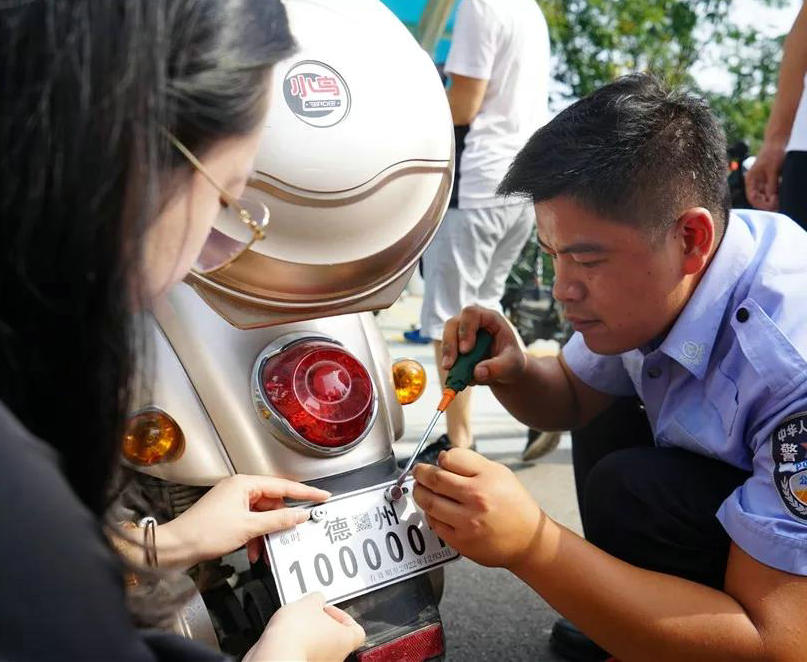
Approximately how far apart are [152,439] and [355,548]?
0.36 meters

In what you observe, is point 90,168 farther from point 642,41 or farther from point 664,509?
point 642,41

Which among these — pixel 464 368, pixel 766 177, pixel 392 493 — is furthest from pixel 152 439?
pixel 766 177

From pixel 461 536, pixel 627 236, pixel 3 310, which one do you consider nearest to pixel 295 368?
pixel 461 536

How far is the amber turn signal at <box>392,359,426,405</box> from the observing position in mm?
1716

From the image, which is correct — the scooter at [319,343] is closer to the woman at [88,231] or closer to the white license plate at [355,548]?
the white license plate at [355,548]

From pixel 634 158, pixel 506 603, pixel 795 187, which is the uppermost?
pixel 634 158

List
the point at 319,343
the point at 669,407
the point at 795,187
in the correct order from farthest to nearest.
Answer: the point at 795,187 < the point at 669,407 < the point at 319,343

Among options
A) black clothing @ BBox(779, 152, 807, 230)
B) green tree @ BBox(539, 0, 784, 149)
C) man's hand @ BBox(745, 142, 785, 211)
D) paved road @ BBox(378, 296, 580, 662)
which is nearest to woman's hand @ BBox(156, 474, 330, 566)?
paved road @ BBox(378, 296, 580, 662)

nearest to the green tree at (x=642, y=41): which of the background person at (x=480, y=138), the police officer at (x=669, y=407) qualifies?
the background person at (x=480, y=138)

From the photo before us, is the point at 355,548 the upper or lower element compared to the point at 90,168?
lower

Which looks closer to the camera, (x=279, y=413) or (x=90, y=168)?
(x=90, y=168)

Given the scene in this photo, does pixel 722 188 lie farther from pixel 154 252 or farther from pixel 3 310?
pixel 3 310

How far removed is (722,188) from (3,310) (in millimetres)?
1312

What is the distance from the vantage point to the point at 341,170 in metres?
1.36
